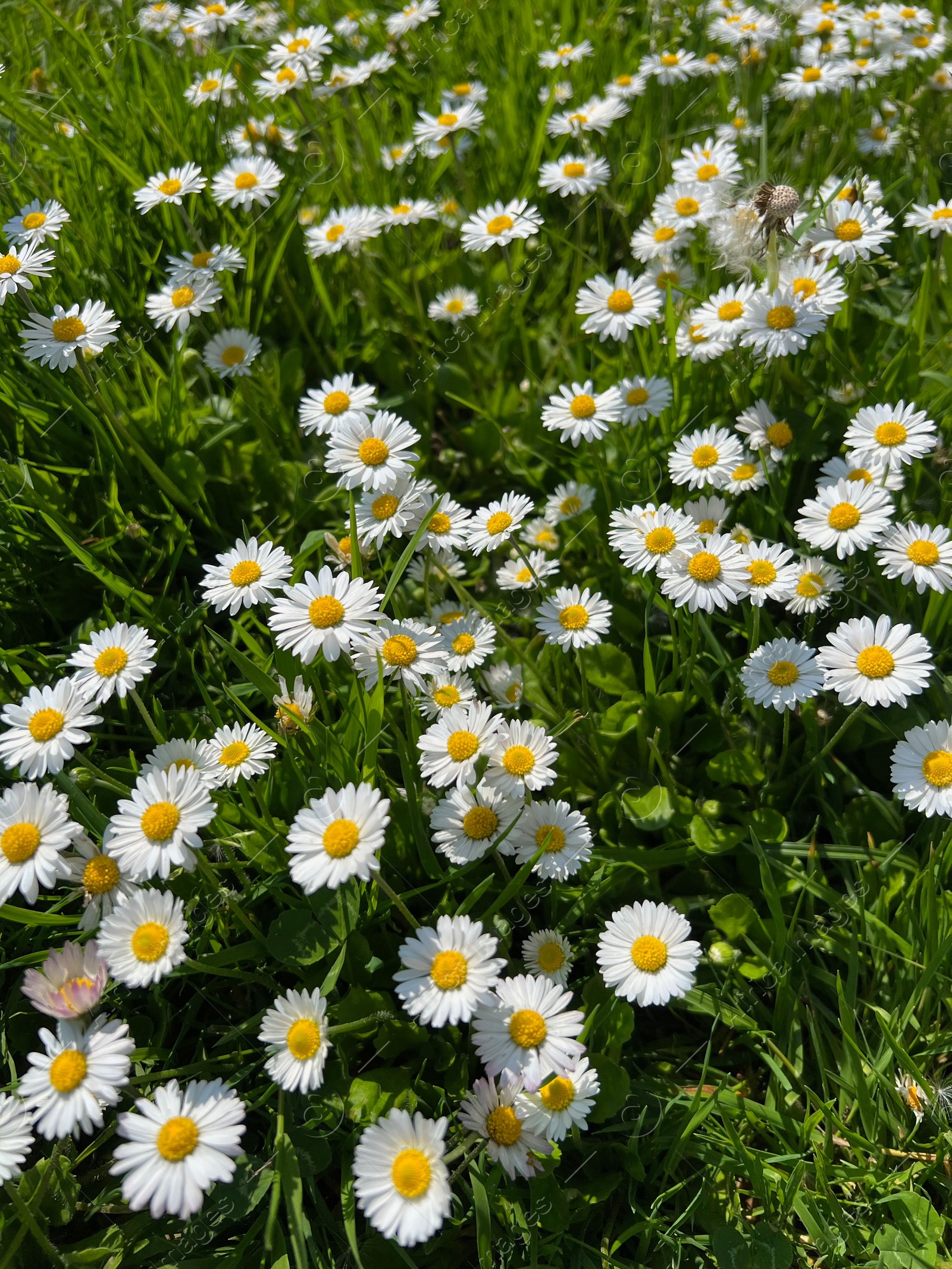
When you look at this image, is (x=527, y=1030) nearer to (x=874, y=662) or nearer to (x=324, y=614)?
(x=324, y=614)

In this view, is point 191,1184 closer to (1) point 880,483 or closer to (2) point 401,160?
(1) point 880,483

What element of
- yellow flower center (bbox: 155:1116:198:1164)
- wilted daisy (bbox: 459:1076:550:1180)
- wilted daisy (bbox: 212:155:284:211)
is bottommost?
wilted daisy (bbox: 459:1076:550:1180)

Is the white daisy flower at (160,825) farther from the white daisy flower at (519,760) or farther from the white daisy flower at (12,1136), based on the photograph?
the white daisy flower at (519,760)

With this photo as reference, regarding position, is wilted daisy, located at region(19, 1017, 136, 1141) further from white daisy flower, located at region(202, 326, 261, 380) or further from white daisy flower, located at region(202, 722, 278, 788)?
white daisy flower, located at region(202, 326, 261, 380)

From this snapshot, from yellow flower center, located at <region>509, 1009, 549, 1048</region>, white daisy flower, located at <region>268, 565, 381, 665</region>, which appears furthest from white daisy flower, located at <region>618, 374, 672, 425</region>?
yellow flower center, located at <region>509, 1009, 549, 1048</region>

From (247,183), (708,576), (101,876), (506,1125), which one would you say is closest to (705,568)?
(708,576)

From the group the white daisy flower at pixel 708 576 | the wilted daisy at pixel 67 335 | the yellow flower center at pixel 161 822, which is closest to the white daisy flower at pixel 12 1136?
the yellow flower center at pixel 161 822
